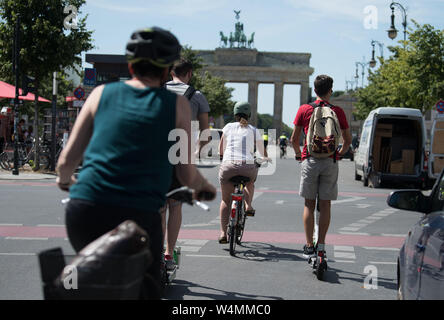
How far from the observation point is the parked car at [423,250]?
3.49 metres

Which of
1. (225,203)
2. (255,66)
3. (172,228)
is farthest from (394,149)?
(255,66)

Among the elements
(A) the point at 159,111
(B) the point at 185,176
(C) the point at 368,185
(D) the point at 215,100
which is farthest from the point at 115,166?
(D) the point at 215,100

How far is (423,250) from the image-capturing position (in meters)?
3.79

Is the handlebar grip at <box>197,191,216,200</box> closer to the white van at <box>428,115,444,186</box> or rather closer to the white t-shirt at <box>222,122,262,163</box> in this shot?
the white t-shirt at <box>222,122,262,163</box>

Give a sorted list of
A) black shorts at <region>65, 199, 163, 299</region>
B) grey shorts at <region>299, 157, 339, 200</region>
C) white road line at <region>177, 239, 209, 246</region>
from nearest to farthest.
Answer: black shorts at <region>65, 199, 163, 299</region> → grey shorts at <region>299, 157, 339, 200</region> → white road line at <region>177, 239, 209, 246</region>

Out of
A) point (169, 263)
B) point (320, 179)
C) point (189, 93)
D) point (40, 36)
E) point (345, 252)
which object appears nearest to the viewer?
point (169, 263)

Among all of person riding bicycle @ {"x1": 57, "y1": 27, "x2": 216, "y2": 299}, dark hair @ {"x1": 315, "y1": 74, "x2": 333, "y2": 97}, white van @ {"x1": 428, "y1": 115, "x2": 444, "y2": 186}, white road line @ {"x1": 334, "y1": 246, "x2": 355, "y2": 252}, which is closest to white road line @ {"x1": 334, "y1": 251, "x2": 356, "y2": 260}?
white road line @ {"x1": 334, "y1": 246, "x2": 355, "y2": 252}

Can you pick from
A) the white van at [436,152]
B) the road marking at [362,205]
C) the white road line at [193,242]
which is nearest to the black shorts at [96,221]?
the white road line at [193,242]

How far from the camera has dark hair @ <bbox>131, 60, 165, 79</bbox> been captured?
3.17 m

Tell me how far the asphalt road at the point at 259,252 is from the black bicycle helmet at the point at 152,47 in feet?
10.3

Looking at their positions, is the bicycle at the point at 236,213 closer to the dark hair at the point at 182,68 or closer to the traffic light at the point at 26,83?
the dark hair at the point at 182,68

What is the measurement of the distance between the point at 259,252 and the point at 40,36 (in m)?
17.1

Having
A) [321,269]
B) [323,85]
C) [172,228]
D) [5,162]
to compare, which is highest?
[323,85]

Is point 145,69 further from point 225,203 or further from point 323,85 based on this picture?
point 225,203
